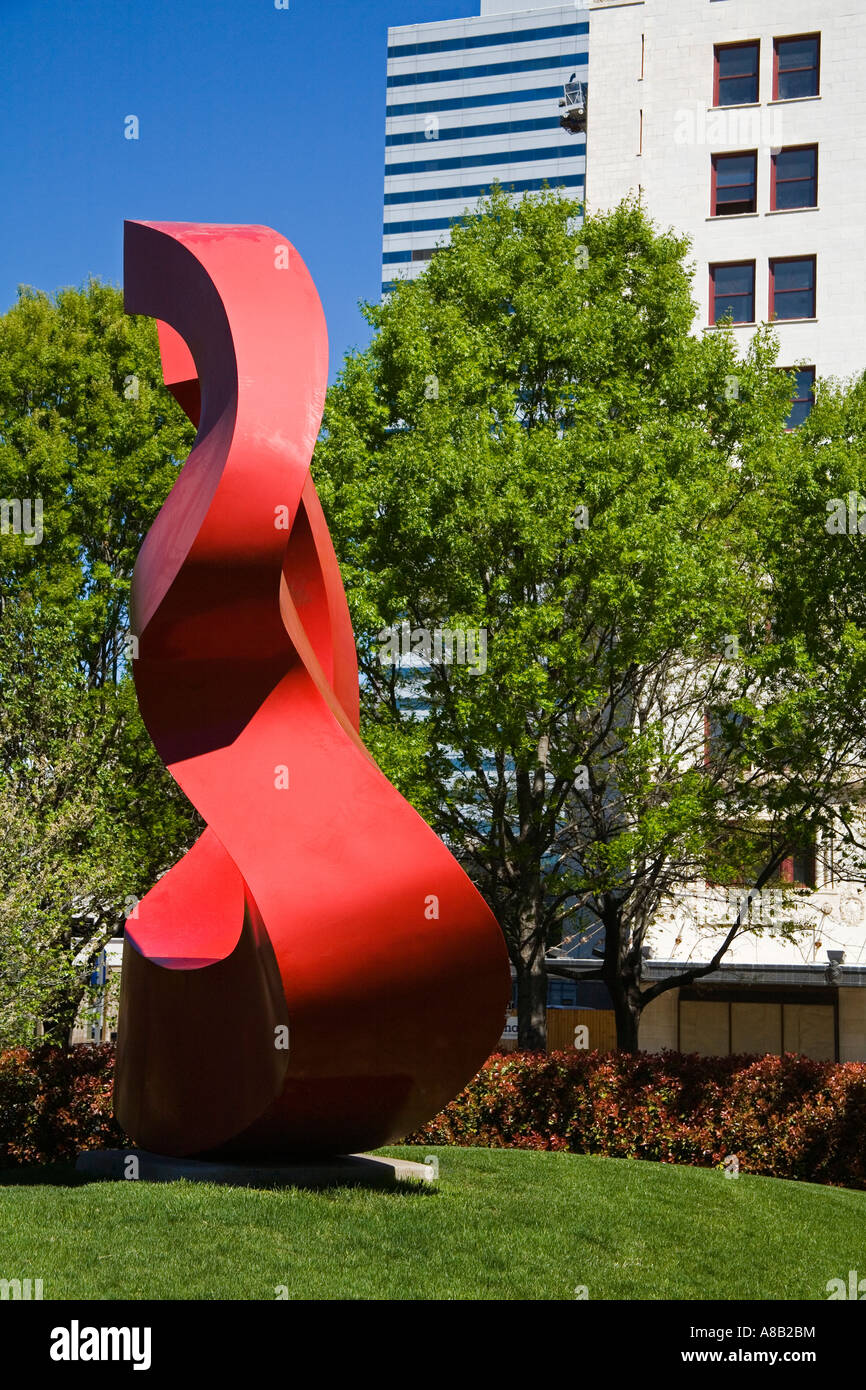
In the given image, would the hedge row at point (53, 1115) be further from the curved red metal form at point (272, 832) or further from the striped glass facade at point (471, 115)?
the striped glass facade at point (471, 115)

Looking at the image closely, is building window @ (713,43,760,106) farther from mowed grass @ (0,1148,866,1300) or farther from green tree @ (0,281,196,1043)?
mowed grass @ (0,1148,866,1300)

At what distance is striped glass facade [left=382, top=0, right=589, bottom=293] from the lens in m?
96.0

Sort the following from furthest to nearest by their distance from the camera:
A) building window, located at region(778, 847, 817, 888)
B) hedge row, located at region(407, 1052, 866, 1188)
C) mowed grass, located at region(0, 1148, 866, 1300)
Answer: building window, located at region(778, 847, 817, 888), hedge row, located at region(407, 1052, 866, 1188), mowed grass, located at region(0, 1148, 866, 1300)

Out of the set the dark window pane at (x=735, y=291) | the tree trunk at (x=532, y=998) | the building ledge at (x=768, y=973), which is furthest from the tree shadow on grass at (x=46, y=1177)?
the dark window pane at (x=735, y=291)

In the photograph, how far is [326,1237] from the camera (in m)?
9.03

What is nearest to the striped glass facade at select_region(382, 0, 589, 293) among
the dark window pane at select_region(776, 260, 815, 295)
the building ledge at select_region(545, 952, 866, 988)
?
the dark window pane at select_region(776, 260, 815, 295)

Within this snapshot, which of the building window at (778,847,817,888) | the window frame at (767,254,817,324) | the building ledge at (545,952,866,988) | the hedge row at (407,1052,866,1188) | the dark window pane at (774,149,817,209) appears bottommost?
the hedge row at (407,1052,866,1188)

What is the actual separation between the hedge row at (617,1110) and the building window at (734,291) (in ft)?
69.2

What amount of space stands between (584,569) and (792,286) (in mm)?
18444

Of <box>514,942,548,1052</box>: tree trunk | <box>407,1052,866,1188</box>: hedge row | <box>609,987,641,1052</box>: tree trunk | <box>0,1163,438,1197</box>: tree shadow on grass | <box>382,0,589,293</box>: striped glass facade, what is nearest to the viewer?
<box>0,1163,438,1197</box>: tree shadow on grass

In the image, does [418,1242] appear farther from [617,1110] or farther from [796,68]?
[796,68]

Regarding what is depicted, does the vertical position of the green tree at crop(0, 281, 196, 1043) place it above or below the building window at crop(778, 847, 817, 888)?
above

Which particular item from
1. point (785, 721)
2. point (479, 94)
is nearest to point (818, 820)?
point (785, 721)

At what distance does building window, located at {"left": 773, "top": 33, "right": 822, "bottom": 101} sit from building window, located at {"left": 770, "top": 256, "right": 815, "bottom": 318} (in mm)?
4019
